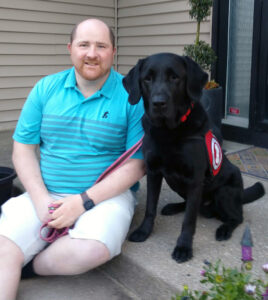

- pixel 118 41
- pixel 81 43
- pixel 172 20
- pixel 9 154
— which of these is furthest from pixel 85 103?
pixel 118 41

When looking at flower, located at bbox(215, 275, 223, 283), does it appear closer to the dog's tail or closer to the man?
the man

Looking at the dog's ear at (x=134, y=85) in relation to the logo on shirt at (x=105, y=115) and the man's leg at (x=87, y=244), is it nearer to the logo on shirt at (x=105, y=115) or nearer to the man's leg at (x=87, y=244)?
the logo on shirt at (x=105, y=115)

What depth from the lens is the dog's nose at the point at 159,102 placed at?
1.79m

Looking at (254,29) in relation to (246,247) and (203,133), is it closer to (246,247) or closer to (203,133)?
(203,133)

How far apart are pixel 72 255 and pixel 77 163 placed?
54cm

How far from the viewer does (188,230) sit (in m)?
1.97

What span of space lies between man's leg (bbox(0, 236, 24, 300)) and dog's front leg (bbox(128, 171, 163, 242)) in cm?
67

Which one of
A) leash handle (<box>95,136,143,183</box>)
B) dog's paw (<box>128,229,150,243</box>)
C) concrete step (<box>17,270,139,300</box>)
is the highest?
leash handle (<box>95,136,143,183</box>)

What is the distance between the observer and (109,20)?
5871 millimetres

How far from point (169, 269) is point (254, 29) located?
9.48 ft

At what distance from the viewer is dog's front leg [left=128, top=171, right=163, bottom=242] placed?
83.1 inches

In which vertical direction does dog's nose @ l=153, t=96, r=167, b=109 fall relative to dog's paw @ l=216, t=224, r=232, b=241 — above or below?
above

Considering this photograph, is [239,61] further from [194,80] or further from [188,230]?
[188,230]

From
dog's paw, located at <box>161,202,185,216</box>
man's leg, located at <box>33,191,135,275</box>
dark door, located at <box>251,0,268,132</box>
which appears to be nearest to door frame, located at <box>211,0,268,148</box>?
dark door, located at <box>251,0,268,132</box>
